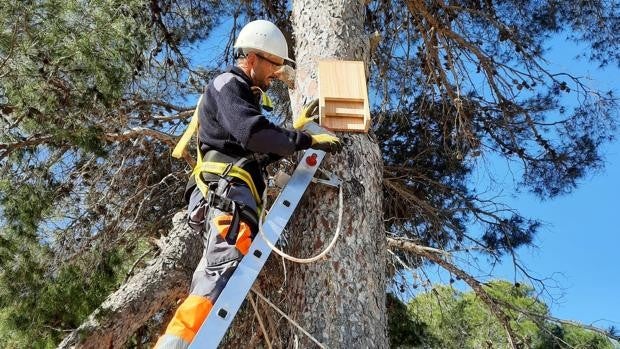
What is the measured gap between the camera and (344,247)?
8.84 feet

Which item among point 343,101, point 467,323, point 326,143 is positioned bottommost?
Result: point 326,143

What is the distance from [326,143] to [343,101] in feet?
1.17

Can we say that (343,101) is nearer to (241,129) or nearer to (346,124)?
(346,124)

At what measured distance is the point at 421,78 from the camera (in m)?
5.97

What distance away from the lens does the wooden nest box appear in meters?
2.90

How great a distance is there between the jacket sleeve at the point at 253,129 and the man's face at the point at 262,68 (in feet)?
0.77

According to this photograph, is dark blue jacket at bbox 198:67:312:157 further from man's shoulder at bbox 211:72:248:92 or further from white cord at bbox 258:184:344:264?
white cord at bbox 258:184:344:264

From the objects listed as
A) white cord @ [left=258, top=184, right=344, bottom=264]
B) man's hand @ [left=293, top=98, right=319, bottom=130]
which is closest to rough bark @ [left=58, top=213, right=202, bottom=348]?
man's hand @ [left=293, top=98, right=319, bottom=130]

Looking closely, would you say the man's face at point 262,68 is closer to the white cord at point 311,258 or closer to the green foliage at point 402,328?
the white cord at point 311,258

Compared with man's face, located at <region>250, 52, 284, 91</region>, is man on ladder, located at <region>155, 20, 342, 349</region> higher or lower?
lower

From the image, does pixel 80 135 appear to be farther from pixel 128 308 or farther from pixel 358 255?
pixel 358 255

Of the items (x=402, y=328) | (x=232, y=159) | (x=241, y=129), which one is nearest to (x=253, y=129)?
(x=241, y=129)

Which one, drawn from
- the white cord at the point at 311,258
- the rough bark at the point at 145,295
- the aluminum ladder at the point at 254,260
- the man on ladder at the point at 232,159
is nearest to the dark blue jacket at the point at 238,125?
the man on ladder at the point at 232,159

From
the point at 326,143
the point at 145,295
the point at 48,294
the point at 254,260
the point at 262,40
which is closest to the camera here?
the point at 254,260
